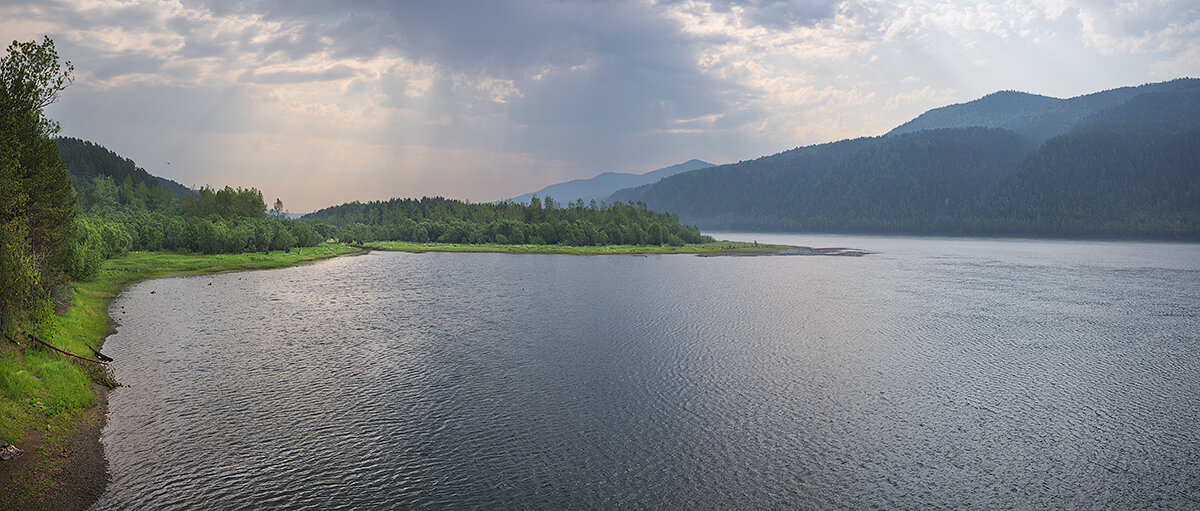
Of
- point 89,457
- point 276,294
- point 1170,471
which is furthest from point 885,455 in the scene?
point 276,294

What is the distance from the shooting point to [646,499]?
2316 centimetres

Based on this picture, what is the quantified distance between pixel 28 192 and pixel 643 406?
38.2 m

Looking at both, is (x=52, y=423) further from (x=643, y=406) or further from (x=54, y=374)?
(x=643, y=406)

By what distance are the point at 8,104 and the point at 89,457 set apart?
21.6 meters

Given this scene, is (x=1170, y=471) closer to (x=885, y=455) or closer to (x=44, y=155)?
(x=885, y=455)

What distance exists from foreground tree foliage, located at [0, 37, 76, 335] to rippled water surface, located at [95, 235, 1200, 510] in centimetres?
724

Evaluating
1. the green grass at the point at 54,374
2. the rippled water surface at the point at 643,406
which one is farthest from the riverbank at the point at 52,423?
the rippled water surface at the point at 643,406

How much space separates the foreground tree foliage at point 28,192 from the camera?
30.2m

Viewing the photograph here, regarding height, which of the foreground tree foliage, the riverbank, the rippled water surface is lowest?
the rippled water surface

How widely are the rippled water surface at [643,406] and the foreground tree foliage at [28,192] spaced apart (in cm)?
724

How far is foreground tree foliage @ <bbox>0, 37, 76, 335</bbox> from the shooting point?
3020cm

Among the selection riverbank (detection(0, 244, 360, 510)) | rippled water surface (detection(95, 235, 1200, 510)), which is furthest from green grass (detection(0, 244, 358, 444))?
rippled water surface (detection(95, 235, 1200, 510))

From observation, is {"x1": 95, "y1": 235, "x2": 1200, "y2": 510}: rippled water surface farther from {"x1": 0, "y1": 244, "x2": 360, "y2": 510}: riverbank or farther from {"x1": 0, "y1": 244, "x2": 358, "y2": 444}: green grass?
{"x1": 0, "y1": 244, "x2": 358, "y2": 444}: green grass

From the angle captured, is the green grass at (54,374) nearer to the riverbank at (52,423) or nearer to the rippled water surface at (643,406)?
the riverbank at (52,423)
